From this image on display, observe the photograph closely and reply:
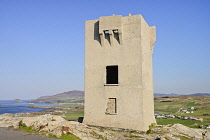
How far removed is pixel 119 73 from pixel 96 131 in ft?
17.3

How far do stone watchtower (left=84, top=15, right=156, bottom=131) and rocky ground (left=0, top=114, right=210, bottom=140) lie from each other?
96 centimetres

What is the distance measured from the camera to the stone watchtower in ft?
58.5

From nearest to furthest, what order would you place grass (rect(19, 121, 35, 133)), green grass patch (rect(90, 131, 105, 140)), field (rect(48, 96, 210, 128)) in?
green grass patch (rect(90, 131, 105, 140))
grass (rect(19, 121, 35, 133))
field (rect(48, 96, 210, 128))

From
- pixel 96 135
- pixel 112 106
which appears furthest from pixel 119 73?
pixel 96 135

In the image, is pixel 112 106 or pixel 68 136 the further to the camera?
pixel 112 106

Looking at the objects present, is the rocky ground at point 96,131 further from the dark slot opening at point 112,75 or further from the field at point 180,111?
the field at point 180,111

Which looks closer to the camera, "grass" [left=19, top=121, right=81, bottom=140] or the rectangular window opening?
"grass" [left=19, top=121, right=81, bottom=140]

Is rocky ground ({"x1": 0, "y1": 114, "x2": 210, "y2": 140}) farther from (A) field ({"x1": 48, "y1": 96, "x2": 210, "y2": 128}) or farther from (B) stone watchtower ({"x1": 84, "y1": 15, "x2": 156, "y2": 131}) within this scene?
(A) field ({"x1": 48, "y1": 96, "x2": 210, "y2": 128})

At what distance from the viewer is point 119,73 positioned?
18.6 metres

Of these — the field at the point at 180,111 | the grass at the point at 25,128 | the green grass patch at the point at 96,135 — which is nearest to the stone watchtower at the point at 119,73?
the green grass patch at the point at 96,135

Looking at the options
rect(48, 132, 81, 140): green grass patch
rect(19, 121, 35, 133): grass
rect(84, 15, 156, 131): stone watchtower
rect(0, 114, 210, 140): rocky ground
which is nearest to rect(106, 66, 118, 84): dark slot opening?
rect(84, 15, 156, 131): stone watchtower

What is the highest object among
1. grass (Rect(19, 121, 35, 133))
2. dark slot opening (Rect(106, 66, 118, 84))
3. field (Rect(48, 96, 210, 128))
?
dark slot opening (Rect(106, 66, 118, 84))

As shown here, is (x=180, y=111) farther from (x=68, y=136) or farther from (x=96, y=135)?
(x=68, y=136)

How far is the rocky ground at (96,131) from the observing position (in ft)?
50.5
